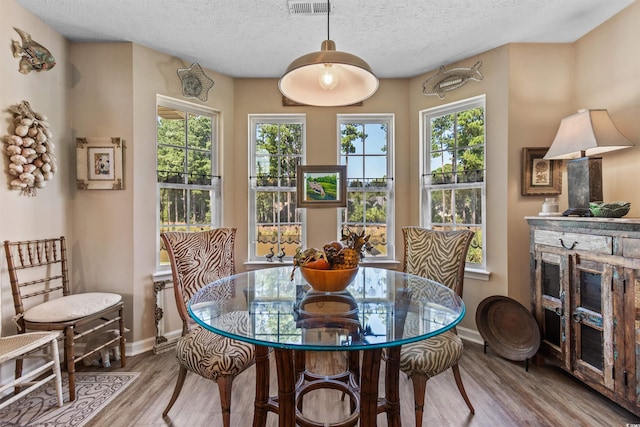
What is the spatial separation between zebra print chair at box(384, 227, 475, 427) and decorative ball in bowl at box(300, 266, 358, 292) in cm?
33

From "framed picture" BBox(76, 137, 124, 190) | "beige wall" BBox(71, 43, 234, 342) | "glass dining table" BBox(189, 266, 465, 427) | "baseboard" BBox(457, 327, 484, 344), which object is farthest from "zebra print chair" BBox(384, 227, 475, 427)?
"framed picture" BBox(76, 137, 124, 190)

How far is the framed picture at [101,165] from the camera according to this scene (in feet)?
8.23

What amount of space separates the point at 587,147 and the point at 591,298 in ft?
3.33

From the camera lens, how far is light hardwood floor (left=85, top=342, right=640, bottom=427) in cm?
174

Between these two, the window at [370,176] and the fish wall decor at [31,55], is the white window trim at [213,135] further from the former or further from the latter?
the window at [370,176]

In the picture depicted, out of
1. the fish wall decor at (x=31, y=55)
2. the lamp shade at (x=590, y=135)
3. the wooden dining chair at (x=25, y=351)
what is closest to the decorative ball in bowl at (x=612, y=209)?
the lamp shade at (x=590, y=135)

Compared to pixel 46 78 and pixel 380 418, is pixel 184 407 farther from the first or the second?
pixel 46 78

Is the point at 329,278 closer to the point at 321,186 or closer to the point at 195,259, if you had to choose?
the point at 195,259

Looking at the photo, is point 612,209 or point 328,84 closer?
point 328,84

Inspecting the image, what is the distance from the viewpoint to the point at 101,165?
2.53 m

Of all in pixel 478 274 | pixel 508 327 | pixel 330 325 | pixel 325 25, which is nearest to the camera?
pixel 330 325

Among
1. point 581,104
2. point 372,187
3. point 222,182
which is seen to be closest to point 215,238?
point 222,182

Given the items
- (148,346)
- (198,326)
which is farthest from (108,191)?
(198,326)

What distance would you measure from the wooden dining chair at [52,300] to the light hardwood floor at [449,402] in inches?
16.1
